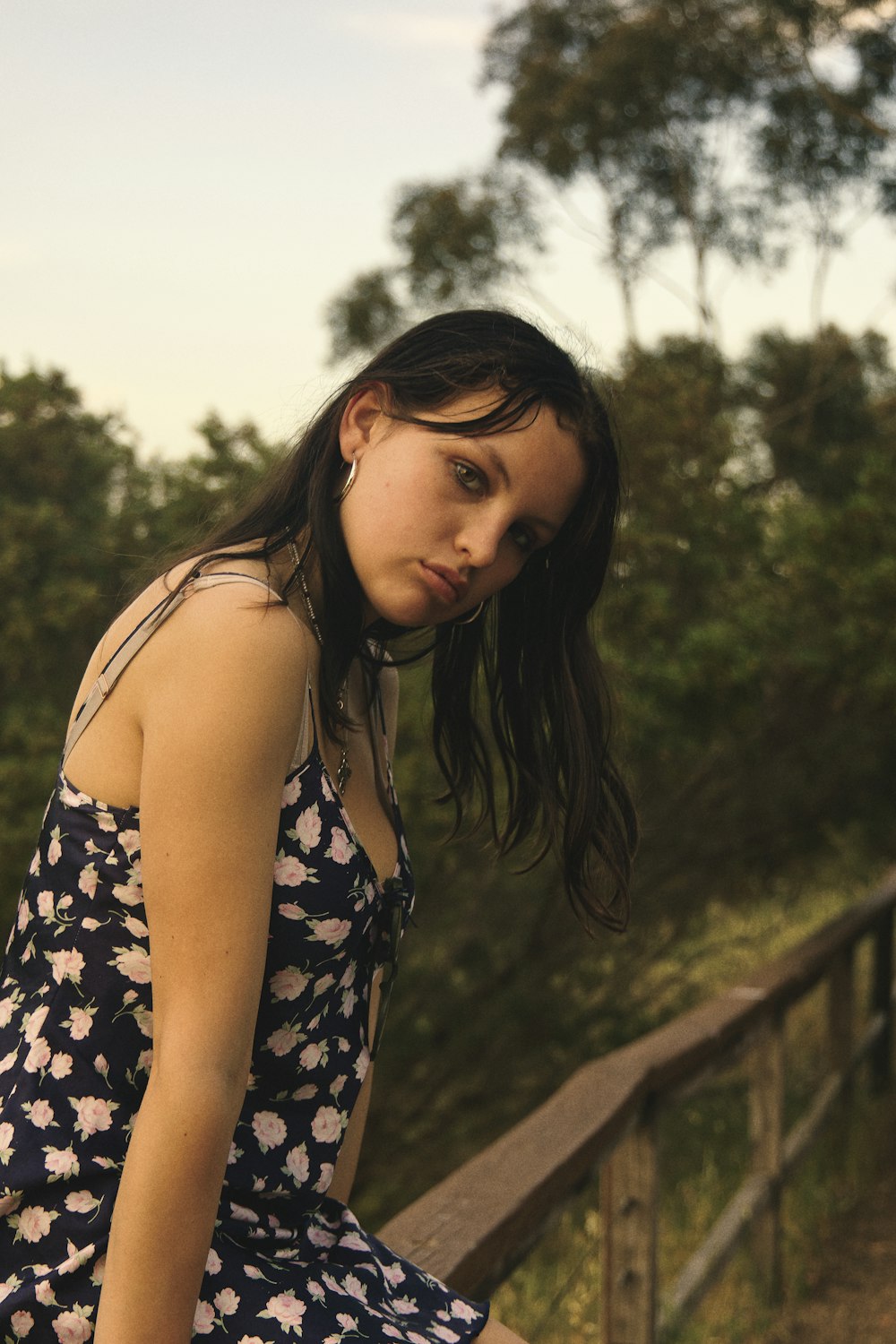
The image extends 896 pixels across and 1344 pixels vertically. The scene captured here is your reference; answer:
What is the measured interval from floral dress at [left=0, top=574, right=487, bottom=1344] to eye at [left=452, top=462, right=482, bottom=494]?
0.90ft

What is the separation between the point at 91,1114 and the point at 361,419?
2.48 feet

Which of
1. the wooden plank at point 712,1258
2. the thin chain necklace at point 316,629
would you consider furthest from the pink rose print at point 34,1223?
the wooden plank at point 712,1258

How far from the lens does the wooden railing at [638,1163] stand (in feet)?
6.58

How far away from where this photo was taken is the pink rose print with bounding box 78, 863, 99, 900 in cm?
134

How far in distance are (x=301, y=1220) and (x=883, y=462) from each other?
5.18 meters

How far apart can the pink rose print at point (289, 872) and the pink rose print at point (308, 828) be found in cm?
2

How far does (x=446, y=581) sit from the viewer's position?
4.99 feet

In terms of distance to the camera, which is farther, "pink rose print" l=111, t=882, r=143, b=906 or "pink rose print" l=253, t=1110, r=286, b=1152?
"pink rose print" l=253, t=1110, r=286, b=1152

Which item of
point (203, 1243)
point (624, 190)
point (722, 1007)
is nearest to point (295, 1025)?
point (203, 1243)

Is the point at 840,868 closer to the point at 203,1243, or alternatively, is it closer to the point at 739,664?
the point at 739,664

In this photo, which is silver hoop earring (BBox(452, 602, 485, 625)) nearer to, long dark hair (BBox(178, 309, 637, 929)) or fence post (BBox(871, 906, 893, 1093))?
long dark hair (BBox(178, 309, 637, 929))

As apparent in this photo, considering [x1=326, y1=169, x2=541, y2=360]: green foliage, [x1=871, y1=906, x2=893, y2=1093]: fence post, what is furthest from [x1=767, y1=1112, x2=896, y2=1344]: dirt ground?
[x1=326, y1=169, x2=541, y2=360]: green foliage

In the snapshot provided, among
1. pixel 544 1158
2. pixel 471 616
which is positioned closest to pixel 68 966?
pixel 471 616

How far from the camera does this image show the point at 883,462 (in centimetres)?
605
